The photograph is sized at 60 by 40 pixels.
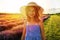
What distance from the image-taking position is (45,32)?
48.6 inches

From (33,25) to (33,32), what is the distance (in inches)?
2.5

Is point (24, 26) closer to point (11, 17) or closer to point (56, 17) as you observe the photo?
point (11, 17)

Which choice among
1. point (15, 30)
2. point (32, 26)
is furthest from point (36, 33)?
point (15, 30)

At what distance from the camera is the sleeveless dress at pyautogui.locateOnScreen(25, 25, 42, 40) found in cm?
122

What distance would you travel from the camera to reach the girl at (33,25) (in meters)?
1.23

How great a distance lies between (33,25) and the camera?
49.1 inches

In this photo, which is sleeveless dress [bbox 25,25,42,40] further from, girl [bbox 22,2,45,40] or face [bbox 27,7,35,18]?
face [bbox 27,7,35,18]

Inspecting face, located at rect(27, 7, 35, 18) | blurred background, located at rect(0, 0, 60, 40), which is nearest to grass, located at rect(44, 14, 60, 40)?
blurred background, located at rect(0, 0, 60, 40)

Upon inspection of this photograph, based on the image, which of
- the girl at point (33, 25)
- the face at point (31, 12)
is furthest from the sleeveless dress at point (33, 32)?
the face at point (31, 12)

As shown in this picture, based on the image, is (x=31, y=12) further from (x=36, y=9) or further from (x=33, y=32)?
(x=33, y=32)

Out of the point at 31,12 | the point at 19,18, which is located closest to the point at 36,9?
the point at 31,12

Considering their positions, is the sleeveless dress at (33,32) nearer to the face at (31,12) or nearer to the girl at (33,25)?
the girl at (33,25)

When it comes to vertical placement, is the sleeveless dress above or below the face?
below

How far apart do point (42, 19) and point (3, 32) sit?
362mm
